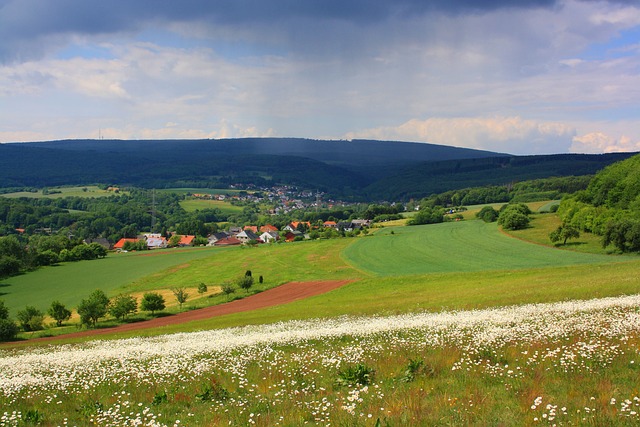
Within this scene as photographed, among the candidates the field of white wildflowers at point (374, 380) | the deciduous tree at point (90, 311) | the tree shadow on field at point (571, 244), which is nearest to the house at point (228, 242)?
the tree shadow on field at point (571, 244)

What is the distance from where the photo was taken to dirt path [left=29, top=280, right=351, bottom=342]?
49906 millimetres

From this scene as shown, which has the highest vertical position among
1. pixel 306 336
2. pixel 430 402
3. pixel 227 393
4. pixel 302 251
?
pixel 430 402

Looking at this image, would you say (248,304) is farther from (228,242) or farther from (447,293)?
(228,242)

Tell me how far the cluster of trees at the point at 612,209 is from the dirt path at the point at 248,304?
38.2 metres

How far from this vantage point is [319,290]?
208 ft

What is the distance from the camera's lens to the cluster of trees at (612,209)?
6806 centimetres

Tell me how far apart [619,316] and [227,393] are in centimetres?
1408

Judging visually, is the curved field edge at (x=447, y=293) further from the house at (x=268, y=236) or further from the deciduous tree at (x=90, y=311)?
the house at (x=268, y=236)

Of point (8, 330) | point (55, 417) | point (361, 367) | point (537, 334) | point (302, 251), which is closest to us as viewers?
point (55, 417)

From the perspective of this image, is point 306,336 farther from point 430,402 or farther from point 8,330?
point 8,330

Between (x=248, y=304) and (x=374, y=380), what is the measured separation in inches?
1883

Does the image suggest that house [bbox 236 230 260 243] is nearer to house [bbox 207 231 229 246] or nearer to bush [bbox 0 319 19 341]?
house [bbox 207 231 229 246]

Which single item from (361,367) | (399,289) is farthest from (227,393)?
(399,289)

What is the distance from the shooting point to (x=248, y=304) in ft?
192
